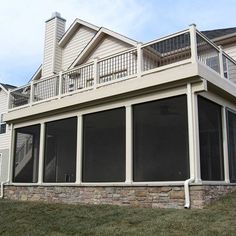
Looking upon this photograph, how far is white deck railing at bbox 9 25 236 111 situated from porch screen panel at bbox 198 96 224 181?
111 cm

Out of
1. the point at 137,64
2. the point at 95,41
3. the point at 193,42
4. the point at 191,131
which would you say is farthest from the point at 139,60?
the point at 95,41

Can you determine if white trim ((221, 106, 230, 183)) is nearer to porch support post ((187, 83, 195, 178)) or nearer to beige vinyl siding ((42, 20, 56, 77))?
porch support post ((187, 83, 195, 178))

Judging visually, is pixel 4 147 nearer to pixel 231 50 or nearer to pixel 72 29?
pixel 72 29

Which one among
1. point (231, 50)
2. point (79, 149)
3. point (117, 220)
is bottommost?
point (117, 220)

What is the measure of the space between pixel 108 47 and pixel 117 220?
10043 millimetres

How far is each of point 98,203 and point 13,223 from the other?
250cm

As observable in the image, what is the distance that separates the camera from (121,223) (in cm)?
757

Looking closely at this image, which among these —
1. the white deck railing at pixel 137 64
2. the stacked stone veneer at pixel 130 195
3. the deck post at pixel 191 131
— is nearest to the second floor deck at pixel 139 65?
the white deck railing at pixel 137 64

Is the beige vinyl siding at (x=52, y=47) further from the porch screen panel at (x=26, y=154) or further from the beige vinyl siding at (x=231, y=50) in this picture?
the beige vinyl siding at (x=231, y=50)

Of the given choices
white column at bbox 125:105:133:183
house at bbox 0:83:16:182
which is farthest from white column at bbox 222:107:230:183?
house at bbox 0:83:16:182

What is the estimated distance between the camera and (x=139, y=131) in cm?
1034

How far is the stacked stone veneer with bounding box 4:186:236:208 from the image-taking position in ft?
28.0

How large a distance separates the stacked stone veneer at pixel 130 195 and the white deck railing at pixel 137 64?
2.98 m

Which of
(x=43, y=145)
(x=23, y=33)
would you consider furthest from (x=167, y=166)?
(x=23, y=33)
